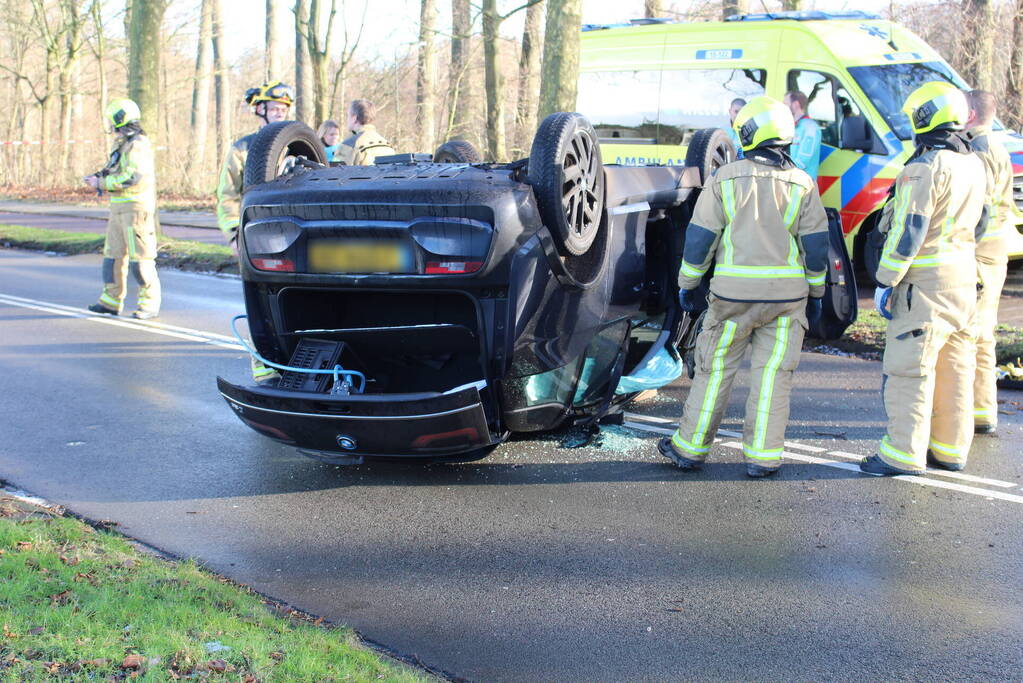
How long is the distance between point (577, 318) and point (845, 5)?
1951 cm

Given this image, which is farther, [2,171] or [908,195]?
[2,171]

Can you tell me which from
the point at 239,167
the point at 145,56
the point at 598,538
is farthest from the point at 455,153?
the point at 145,56

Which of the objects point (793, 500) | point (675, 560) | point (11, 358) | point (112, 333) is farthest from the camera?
point (112, 333)

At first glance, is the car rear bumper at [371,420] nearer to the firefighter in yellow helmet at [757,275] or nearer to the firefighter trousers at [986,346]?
the firefighter in yellow helmet at [757,275]

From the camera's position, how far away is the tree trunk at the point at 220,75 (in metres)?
32.0

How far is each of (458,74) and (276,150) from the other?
19.4m

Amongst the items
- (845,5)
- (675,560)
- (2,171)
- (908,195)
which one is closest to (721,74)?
(908,195)

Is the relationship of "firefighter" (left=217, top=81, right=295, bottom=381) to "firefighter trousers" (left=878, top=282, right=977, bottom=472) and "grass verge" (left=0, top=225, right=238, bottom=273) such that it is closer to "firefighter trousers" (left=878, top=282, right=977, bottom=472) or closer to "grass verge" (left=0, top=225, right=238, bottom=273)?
"firefighter trousers" (left=878, top=282, right=977, bottom=472)

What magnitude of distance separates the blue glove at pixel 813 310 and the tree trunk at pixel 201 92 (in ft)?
89.0

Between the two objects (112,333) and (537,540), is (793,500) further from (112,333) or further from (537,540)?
(112,333)

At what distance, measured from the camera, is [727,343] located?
5.10 metres

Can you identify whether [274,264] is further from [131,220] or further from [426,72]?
[426,72]

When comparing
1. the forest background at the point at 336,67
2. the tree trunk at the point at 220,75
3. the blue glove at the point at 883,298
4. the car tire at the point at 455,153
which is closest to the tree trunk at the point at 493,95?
the forest background at the point at 336,67

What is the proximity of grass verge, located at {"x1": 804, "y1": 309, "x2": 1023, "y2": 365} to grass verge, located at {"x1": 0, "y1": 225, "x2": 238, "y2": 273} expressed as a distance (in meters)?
7.44
